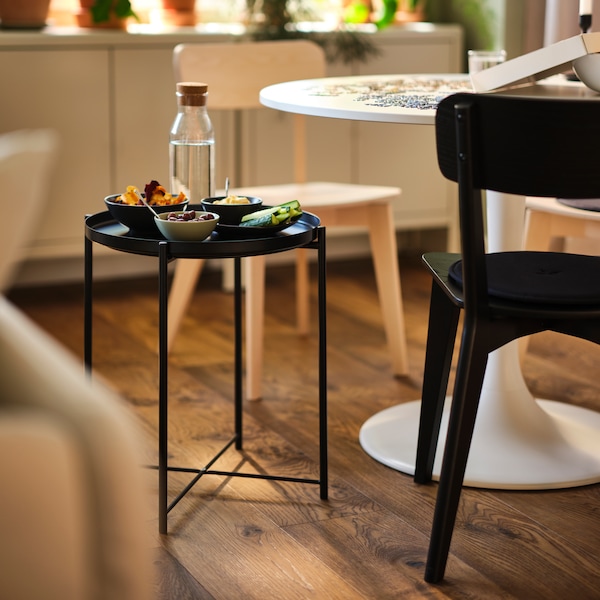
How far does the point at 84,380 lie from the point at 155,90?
2.78 m

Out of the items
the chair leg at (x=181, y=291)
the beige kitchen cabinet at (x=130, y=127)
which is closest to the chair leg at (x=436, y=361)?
the chair leg at (x=181, y=291)

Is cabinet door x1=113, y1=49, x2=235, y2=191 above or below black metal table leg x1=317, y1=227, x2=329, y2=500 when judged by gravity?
above

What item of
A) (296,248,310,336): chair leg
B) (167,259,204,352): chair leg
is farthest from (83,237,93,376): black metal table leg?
(296,248,310,336): chair leg

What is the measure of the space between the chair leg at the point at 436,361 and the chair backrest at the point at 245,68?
3.47ft

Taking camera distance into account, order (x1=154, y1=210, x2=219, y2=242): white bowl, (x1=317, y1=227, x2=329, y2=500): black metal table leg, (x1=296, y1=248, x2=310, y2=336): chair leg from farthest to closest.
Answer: (x1=296, y1=248, x2=310, y2=336): chair leg < (x1=317, y1=227, x2=329, y2=500): black metal table leg < (x1=154, y1=210, x2=219, y2=242): white bowl

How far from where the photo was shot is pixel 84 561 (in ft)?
2.38

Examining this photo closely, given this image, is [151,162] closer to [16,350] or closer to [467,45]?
[467,45]

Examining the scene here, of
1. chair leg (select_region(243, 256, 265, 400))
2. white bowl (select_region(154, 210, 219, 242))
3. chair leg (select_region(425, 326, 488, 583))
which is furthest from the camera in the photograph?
chair leg (select_region(243, 256, 265, 400))

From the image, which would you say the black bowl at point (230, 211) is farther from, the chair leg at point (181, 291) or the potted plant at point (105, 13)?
the potted plant at point (105, 13)

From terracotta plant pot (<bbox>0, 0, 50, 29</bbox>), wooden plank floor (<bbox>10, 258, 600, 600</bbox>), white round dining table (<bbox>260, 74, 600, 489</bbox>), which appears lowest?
wooden plank floor (<bbox>10, 258, 600, 600</bbox>)

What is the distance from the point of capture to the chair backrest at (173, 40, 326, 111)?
271cm

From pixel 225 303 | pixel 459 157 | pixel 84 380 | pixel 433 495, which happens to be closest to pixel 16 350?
pixel 84 380

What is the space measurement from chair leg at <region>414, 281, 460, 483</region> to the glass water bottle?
1.61 ft

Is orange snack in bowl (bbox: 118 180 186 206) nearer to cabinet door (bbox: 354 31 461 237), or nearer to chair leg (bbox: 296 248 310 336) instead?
chair leg (bbox: 296 248 310 336)
